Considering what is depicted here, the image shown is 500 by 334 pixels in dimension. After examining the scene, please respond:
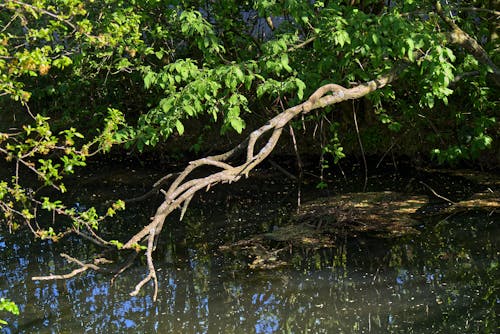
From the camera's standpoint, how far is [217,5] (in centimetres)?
830

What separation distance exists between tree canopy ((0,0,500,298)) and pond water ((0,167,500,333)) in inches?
22.2

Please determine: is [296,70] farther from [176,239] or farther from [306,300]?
[306,300]

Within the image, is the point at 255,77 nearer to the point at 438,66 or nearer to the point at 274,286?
the point at 438,66

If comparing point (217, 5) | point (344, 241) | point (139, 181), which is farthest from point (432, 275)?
point (139, 181)

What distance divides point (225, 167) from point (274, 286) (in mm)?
1129

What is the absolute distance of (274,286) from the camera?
5820 millimetres

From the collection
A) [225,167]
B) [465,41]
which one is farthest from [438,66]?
[225,167]

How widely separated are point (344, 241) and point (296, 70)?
6.54 feet

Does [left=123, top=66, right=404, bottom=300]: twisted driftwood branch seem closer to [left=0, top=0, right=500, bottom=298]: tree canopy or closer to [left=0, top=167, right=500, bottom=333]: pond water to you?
[left=0, top=0, right=500, bottom=298]: tree canopy

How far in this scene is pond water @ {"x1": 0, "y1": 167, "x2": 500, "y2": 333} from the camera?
5.22 meters

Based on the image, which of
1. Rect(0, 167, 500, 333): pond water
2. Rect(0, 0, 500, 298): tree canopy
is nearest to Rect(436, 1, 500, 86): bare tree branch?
Rect(0, 0, 500, 298): tree canopy

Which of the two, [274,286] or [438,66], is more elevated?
[438,66]

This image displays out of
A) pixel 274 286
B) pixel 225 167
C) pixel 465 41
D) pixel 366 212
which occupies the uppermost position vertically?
pixel 465 41

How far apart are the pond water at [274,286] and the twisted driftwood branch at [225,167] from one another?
43cm
